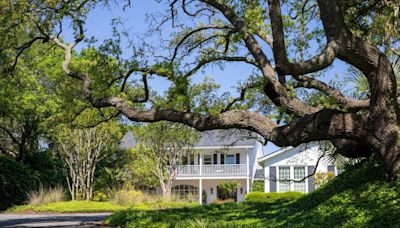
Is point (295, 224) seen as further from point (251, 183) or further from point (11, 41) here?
point (251, 183)

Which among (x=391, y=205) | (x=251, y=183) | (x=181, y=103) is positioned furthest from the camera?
(x=251, y=183)

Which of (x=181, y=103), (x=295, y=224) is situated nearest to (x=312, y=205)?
(x=295, y=224)

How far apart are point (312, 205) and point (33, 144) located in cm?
2697

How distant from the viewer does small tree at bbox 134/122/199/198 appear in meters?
34.5

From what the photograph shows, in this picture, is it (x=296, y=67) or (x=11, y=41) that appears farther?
(x=11, y=41)

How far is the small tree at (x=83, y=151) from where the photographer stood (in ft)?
104

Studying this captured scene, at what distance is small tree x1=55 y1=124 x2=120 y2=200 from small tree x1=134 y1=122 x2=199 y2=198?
9.41 feet

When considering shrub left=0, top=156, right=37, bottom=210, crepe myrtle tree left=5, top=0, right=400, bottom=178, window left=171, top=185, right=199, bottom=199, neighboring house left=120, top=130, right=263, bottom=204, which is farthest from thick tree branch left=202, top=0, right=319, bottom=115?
window left=171, top=185, right=199, bottom=199

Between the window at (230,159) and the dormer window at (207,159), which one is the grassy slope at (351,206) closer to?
the window at (230,159)

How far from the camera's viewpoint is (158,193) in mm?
39156

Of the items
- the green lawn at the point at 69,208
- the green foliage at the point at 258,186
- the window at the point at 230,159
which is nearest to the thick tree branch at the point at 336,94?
the green lawn at the point at 69,208

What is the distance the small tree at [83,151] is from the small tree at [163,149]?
2868mm

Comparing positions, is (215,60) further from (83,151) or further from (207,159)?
(207,159)

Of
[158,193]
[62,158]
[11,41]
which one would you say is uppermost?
[11,41]
